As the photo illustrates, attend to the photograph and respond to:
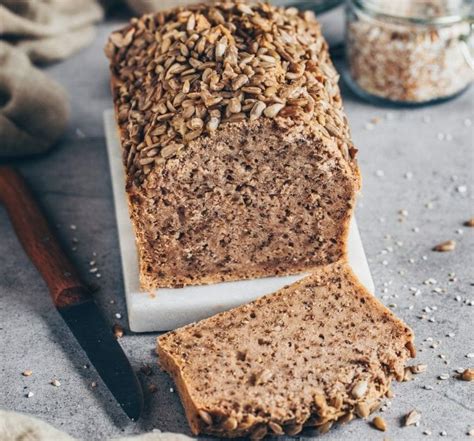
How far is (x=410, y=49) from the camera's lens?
3.91 m

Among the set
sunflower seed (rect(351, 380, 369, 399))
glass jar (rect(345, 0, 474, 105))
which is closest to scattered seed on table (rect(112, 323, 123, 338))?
sunflower seed (rect(351, 380, 369, 399))

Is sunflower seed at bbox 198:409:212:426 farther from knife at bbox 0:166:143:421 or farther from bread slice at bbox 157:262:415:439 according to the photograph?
knife at bbox 0:166:143:421

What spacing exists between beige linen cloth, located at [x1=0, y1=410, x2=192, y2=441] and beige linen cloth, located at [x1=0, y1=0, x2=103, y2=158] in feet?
4.97

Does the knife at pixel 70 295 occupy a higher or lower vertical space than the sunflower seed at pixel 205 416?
lower

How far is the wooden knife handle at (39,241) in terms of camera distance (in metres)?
3.12

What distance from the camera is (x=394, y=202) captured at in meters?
3.66

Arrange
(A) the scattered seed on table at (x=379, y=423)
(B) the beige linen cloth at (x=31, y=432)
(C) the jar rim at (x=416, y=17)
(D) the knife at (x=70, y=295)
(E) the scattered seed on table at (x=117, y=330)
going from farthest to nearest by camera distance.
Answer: (C) the jar rim at (x=416, y=17), (E) the scattered seed on table at (x=117, y=330), (D) the knife at (x=70, y=295), (A) the scattered seed on table at (x=379, y=423), (B) the beige linen cloth at (x=31, y=432)

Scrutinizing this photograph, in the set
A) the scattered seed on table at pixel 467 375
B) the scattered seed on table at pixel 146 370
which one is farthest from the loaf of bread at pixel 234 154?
the scattered seed on table at pixel 467 375

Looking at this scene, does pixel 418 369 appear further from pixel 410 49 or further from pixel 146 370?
pixel 410 49

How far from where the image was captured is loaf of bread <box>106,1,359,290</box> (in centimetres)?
287

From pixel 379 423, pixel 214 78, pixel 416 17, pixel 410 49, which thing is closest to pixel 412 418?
pixel 379 423

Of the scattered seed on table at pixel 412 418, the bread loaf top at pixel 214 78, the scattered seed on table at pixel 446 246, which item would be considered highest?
the bread loaf top at pixel 214 78

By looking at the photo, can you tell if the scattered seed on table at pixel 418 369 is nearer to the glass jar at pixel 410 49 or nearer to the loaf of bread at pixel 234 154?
the loaf of bread at pixel 234 154

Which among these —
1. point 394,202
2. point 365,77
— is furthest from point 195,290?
point 365,77
